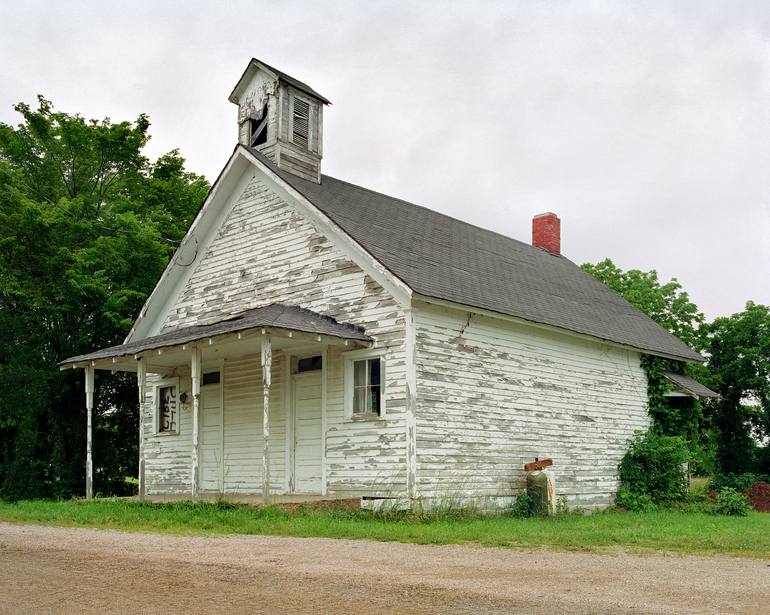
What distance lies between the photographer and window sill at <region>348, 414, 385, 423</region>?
15.2m

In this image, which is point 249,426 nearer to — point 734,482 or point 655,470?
point 655,470

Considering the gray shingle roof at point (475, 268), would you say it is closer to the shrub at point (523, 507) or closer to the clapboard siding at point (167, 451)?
the shrub at point (523, 507)

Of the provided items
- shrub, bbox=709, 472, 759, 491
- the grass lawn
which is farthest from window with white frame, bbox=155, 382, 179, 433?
shrub, bbox=709, 472, 759, 491

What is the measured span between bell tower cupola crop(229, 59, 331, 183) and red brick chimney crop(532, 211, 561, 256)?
9.95m

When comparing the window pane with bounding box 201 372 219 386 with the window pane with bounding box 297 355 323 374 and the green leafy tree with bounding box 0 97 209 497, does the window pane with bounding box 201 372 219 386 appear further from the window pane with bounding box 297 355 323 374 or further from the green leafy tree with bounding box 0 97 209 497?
the green leafy tree with bounding box 0 97 209 497

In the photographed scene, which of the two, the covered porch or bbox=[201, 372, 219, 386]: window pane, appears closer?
the covered porch

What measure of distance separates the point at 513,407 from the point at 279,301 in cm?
518

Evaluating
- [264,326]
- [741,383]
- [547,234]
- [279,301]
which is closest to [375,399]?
[264,326]

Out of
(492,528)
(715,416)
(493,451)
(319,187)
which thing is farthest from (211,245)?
(715,416)

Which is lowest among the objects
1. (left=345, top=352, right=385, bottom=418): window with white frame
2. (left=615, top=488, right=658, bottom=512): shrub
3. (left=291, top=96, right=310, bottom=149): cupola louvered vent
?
(left=615, top=488, right=658, bottom=512): shrub

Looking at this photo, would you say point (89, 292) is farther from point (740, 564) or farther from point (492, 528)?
point (740, 564)

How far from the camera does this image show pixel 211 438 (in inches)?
732

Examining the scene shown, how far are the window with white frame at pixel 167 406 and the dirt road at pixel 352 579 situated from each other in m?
9.38

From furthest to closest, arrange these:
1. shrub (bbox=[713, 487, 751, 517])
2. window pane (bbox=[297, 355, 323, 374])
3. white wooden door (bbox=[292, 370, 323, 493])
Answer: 1. shrub (bbox=[713, 487, 751, 517])
2. window pane (bbox=[297, 355, 323, 374])
3. white wooden door (bbox=[292, 370, 323, 493])
